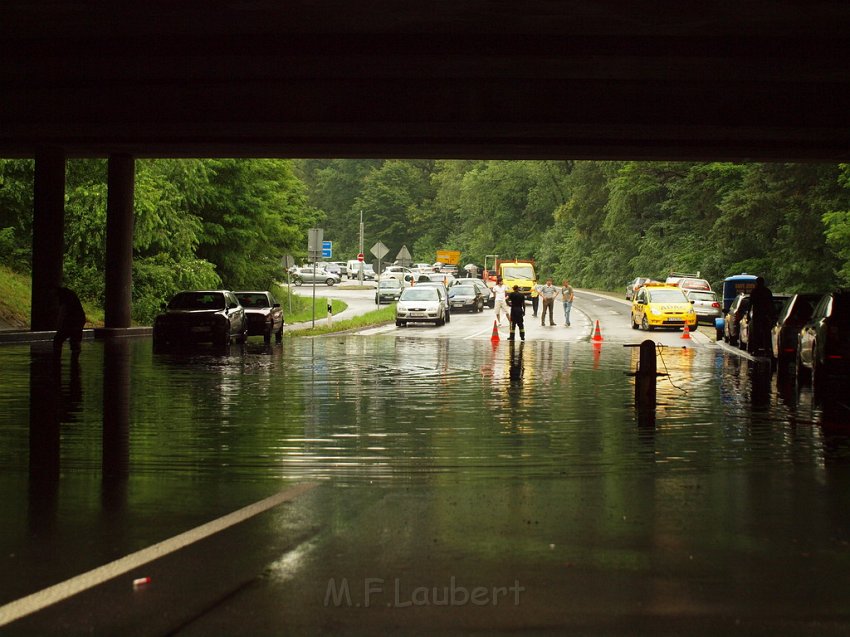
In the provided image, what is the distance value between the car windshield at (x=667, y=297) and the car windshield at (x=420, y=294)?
936cm

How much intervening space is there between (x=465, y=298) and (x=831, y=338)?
1927 inches

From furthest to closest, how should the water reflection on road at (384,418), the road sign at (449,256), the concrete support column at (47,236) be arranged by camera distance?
the road sign at (449,256) → the concrete support column at (47,236) → the water reflection on road at (384,418)

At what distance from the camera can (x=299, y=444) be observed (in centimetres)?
1275

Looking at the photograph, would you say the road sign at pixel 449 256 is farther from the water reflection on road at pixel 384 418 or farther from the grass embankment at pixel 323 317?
the water reflection on road at pixel 384 418

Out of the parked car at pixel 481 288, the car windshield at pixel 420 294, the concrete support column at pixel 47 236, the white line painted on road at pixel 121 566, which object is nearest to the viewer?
the white line painted on road at pixel 121 566

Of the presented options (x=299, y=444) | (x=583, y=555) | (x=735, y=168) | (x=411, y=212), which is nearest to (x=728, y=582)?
(x=583, y=555)

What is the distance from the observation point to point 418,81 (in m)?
27.0

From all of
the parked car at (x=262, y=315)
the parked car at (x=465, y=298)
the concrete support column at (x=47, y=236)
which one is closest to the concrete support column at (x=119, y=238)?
the concrete support column at (x=47, y=236)

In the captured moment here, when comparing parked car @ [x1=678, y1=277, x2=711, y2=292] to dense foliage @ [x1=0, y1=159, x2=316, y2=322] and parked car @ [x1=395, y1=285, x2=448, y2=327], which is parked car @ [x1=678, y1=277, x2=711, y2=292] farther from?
dense foliage @ [x1=0, y1=159, x2=316, y2=322]

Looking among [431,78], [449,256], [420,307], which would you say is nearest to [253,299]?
[420,307]

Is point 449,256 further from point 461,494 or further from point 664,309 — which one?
point 461,494

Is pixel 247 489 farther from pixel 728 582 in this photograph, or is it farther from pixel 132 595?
pixel 728 582

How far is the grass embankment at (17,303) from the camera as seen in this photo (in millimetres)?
40650

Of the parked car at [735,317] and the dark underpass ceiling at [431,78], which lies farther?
the parked car at [735,317]
